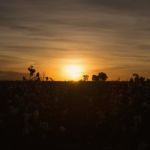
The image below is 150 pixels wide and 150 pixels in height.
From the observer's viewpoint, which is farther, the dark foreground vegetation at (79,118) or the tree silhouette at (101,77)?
the tree silhouette at (101,77)

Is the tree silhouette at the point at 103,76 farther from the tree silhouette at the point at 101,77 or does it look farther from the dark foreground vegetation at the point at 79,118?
the dark foreground vegetation at the point at 79,118

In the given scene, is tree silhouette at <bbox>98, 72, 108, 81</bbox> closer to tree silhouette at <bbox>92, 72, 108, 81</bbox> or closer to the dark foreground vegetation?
tree silhouette at <bbox>92, 72, 108, 81</bbox>

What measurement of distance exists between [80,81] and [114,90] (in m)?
9.58

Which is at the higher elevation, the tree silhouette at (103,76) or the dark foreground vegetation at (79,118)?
the tree silhouette at (103,76)

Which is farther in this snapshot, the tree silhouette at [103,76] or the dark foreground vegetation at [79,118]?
the tree silhouette at [103,76]

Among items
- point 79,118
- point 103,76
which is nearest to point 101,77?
point 103,76

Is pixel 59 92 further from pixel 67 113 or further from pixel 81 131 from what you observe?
pixel 81 131

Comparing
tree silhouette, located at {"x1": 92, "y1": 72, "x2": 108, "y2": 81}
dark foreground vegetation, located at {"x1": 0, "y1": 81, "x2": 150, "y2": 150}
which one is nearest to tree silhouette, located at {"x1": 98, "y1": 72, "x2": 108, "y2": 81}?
tree silhouette, located at {"x1": 92, "y1": 72, "x2": 108, "y2": 81}

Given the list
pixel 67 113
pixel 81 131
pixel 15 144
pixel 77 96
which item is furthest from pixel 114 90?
pixel 15 144

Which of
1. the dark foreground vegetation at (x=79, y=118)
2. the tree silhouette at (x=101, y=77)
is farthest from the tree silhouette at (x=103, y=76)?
the dark foreground vegetation at (x=79, y=118)

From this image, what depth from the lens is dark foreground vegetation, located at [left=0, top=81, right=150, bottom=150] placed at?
1093 inches

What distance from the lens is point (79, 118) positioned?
30828 millimetres

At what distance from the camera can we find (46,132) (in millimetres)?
28984

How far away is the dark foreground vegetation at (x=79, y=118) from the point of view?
27750 mm
